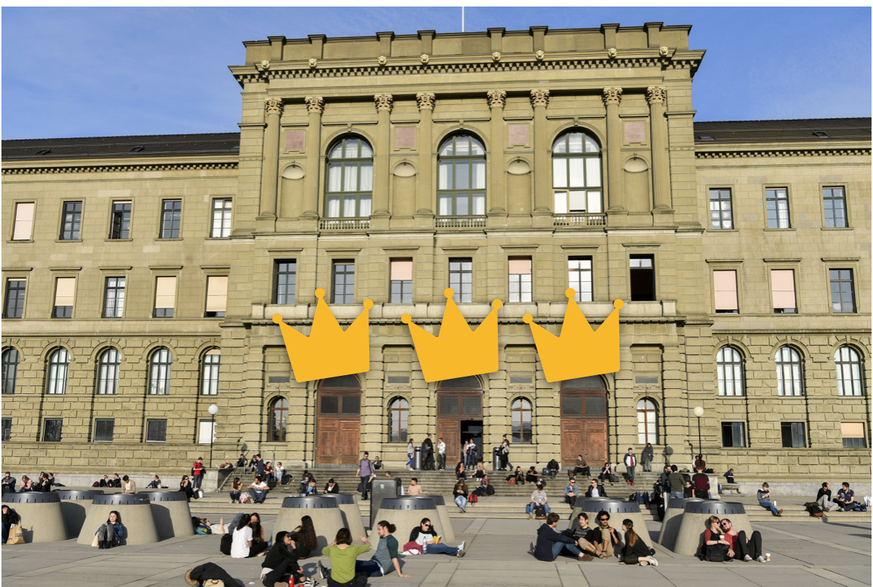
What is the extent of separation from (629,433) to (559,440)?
3.74m

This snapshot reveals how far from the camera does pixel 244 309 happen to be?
46.3 meters

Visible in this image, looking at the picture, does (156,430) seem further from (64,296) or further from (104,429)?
(64,296)

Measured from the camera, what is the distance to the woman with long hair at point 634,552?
1864 cm

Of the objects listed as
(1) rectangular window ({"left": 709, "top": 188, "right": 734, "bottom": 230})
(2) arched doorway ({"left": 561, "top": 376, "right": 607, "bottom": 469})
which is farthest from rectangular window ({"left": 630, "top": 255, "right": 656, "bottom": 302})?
(1) rectangular window ({"left": 709, "top": 188, "right": 734, "bottom": 230})

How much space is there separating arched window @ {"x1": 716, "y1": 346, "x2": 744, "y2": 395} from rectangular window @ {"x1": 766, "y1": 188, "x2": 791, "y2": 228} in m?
8.42

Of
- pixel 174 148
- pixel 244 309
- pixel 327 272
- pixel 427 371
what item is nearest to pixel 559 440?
pixel 427 371

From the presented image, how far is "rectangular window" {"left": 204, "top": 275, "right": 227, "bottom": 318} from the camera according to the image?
165ft

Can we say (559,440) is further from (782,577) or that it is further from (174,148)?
(174,148)

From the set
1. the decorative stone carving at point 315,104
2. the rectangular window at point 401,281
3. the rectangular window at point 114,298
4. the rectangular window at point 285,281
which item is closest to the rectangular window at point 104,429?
the rectangular window at point 114,298

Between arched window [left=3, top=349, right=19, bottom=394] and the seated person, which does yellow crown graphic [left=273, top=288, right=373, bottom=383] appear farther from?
the seated person

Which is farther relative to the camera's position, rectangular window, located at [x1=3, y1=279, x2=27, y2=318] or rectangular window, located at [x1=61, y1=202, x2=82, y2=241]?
rectangular window, located at [x1=61, y1=202, x2=82, y2=241]

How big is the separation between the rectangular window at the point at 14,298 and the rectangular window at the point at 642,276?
130 feet

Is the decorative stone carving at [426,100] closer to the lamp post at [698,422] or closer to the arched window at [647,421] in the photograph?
the arched window at [647,421]

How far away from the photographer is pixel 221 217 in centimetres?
5134
